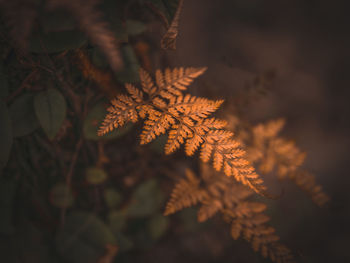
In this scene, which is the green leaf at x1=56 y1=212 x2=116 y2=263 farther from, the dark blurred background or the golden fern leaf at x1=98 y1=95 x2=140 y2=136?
the dark blurred background

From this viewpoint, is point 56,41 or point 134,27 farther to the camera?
point 134,27

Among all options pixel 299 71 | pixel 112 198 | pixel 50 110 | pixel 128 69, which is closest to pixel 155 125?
pixel 128 69

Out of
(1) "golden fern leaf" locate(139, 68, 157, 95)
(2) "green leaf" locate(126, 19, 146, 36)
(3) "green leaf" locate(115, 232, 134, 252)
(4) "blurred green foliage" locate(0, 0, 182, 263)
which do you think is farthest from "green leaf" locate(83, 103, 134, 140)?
(3) "green leaf" locate(115, 232, 134, 252)

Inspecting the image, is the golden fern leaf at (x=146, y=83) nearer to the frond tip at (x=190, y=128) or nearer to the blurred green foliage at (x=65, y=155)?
the frond tip at (x=190, y=128)

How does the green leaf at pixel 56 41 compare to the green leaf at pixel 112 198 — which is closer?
the green leaf at pixel 56 41

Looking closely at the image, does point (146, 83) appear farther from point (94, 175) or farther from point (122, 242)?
point (122, 242)

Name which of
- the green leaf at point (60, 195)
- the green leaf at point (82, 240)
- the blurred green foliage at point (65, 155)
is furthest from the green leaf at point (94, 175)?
the green leaf at point (82, 240)

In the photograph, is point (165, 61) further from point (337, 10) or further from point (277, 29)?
point (337, 10)
